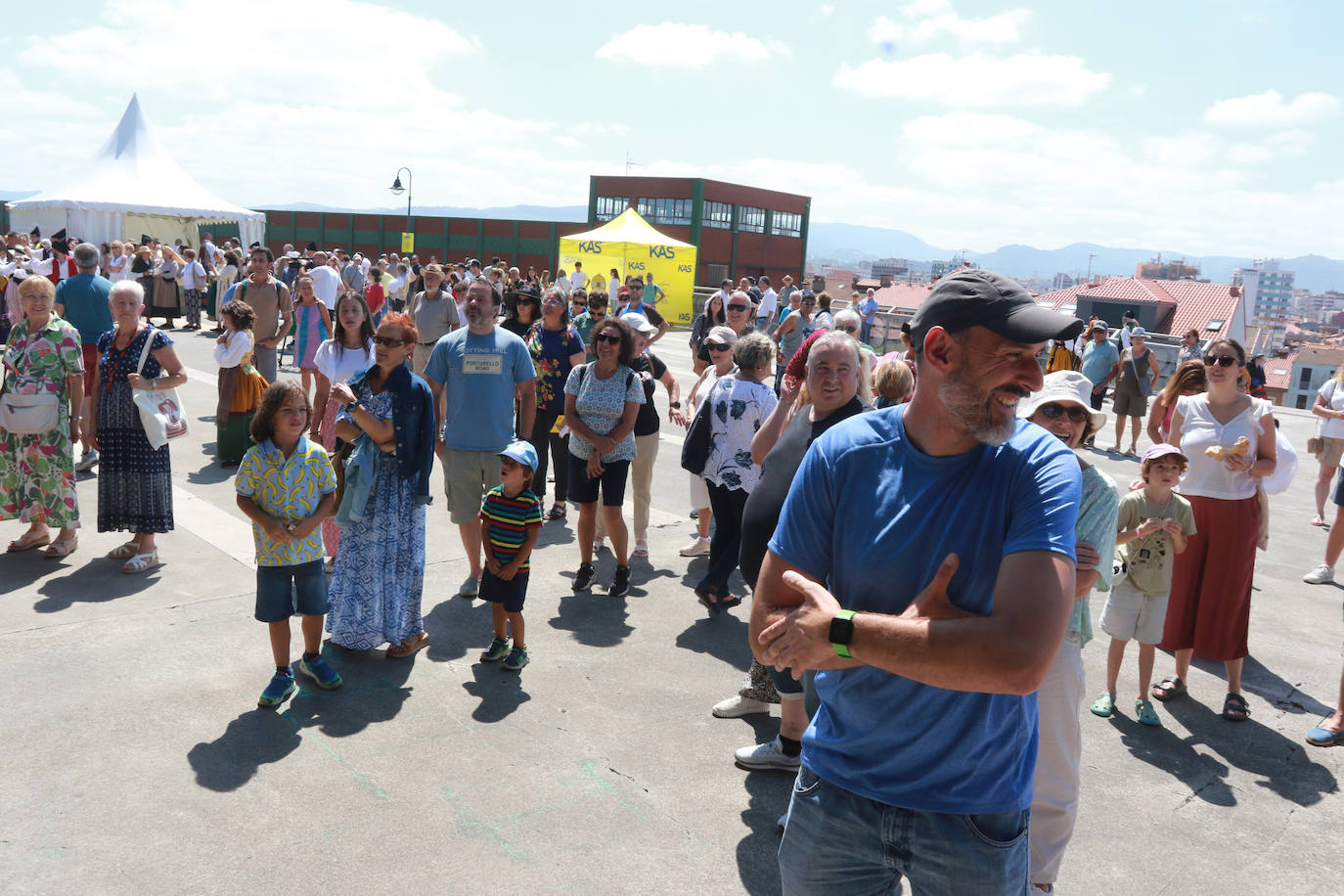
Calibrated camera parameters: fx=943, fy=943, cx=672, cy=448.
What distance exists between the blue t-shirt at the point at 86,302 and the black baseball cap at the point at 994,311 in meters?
8.00

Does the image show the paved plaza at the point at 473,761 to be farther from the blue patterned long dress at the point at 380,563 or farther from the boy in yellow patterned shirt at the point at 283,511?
the boy in yellow patterned shirt at the point at 283,511

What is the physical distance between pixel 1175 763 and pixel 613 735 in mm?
2655

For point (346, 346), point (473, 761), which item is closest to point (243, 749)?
point (473, 761)

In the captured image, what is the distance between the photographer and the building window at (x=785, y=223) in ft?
197

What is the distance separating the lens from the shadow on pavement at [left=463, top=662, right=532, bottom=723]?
452 cm

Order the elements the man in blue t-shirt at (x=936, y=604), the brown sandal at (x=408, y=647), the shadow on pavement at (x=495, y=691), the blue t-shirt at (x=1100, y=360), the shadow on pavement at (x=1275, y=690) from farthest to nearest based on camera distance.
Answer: the blue t-shirt at (x=1100, y=360) → the shadow on pavement at (x=1275, y=690) → the brown sandal at (x=408, y=647) → the shadow on pavement at (x=495, y=691) → the man in blue t-shirt at (x=936, y=604)

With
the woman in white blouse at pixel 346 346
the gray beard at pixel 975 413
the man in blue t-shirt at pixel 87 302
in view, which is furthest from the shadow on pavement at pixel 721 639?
the man in blue t-shirt at pixel 87 302

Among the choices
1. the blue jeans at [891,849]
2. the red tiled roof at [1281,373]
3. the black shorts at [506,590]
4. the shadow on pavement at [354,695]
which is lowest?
the red tiled roof at [1281,373]

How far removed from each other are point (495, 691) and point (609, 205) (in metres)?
54.1

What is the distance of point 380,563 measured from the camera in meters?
4.98

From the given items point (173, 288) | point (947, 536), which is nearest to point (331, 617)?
point (947, 536)

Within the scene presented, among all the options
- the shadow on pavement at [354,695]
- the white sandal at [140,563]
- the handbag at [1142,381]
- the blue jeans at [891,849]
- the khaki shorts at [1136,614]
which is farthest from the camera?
the handbag at [1142,381]

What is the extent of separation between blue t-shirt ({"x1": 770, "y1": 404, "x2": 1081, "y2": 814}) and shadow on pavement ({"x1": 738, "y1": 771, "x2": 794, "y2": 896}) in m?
1.40

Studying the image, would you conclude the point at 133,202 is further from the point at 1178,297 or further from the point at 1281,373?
the point at 1281,373
